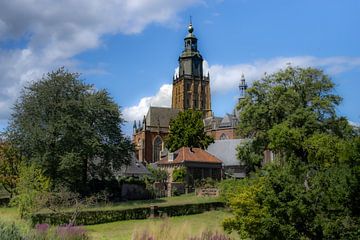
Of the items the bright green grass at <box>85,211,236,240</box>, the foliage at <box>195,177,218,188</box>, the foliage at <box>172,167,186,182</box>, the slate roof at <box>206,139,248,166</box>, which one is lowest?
the bright green grass at <box>85,211,236,240</box>

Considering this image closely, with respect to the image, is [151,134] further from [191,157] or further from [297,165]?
[297,165]

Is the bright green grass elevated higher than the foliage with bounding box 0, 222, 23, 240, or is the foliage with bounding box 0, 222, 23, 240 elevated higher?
the foliage with bounding box 0, 222, 23, 240

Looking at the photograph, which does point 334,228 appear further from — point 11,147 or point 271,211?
point 11,147

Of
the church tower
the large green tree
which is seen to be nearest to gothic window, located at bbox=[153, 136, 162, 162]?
the church tower

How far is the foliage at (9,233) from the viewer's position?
33.8ft

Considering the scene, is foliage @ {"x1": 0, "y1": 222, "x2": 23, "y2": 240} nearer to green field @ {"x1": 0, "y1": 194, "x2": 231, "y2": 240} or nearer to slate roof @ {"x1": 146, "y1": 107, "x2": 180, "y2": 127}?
green field @ {"x1": 0, "y1": 194, "x2": 231, "y2": 240}

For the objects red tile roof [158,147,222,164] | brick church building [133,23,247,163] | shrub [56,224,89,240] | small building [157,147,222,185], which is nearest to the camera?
shrub [56,224,89,240]

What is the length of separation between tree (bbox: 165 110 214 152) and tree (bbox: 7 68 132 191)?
91.9 ft

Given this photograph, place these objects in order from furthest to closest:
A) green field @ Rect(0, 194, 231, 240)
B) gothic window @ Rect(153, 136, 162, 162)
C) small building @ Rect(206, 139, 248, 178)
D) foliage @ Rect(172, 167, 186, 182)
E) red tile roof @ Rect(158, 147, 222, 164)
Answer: gothic window @ Rect(153, 136, 162, 162), small building @ Rect(206, 139, 248, 178), red tile roof @ Rect(158, 147, 222, 164), foliage @ Rect(172, 167, 186, 182), green field @ Rect(0, 194, 231, 240)

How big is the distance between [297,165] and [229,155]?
125 ft

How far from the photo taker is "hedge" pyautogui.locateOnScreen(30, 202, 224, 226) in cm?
2572

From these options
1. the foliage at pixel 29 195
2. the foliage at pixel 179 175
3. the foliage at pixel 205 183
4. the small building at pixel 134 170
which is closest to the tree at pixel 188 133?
the small building at pixel 134 170

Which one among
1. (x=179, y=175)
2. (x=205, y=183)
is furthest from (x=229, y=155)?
(x=205, y=183)

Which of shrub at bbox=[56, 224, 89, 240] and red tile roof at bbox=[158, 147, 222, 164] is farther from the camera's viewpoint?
red tile roof at bbox=[158, 147, 222, 164]
